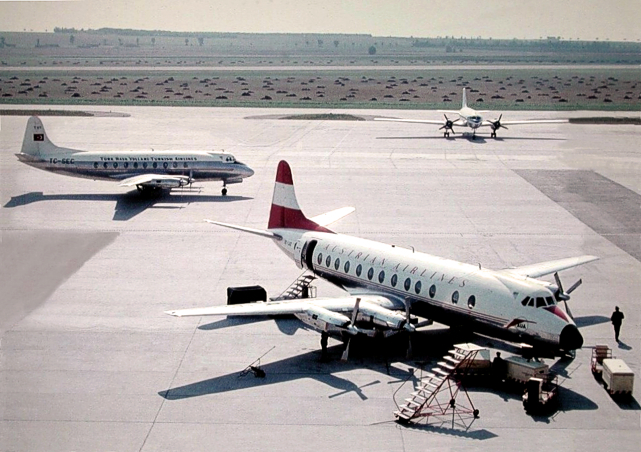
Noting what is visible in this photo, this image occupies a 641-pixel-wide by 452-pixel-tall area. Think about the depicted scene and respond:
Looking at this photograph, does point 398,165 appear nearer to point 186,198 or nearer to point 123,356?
point 186,198

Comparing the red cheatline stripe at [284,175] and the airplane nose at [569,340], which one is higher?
the red cheatline stripe at [284,175]

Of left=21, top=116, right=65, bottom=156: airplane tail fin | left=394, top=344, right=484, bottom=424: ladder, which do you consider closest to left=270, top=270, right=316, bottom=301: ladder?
left=394, top=344, right=484, bottom=424: ladder

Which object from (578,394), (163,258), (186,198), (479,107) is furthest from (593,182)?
(479,107)

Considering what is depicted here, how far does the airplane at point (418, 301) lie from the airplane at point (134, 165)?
2815 cm

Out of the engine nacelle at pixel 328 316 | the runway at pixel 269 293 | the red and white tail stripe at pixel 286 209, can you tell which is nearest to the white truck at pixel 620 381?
the runway at pixel 269 293

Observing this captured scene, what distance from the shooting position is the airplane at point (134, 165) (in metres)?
63.4

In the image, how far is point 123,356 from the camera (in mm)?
32500

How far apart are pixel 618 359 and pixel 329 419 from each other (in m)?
11.2

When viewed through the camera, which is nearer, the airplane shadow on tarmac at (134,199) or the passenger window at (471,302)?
the passenger window at (471,302)

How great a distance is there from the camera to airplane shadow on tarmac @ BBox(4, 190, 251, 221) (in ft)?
197

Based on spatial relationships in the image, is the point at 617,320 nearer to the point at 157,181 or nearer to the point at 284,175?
the point at 284,175

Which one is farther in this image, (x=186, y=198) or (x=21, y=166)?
(x=21, y=166)

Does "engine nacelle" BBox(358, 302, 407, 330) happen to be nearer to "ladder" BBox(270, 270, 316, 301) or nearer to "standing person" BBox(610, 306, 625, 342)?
"ladder" BBox(270, 270, 316, 301)

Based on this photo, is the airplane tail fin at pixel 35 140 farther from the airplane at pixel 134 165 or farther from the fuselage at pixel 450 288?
the fuselage at pixel 450 288
